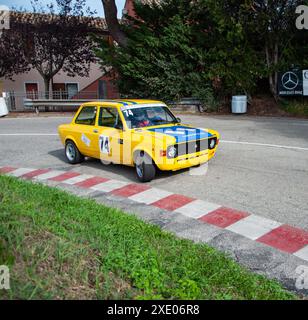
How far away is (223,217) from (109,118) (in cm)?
368

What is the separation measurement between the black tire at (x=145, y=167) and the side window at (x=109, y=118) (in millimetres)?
905

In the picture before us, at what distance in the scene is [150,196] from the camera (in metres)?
6.30

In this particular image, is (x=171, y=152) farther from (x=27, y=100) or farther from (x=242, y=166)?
(x=27, y=100)

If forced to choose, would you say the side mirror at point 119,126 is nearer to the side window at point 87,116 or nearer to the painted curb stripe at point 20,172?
the side window at point 87,116

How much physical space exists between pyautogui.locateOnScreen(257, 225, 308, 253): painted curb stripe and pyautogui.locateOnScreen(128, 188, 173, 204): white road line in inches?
83.1

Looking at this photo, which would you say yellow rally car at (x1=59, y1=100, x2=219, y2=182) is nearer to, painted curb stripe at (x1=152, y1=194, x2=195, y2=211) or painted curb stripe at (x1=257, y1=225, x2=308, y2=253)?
painted curb stripe at (x1=152, y1=194, x2=195, y2=211)


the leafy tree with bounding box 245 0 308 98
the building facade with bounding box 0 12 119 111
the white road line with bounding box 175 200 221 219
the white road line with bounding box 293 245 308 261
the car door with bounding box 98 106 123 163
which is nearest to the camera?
the white road line with bounding box 293 245 308 261

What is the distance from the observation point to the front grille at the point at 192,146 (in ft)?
22.1

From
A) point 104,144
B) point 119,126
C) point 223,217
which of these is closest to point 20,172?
point 104,144

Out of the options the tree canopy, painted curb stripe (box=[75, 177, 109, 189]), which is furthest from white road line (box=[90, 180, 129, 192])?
the tree canopy

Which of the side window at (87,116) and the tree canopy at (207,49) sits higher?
the tree canopy at (207,49)

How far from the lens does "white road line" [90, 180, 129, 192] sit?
22.3ft

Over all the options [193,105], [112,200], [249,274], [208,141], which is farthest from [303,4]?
[249,274]

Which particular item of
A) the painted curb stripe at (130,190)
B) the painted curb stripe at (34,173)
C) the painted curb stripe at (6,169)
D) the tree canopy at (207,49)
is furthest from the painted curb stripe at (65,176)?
the tree canopy at (207,49)
